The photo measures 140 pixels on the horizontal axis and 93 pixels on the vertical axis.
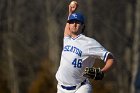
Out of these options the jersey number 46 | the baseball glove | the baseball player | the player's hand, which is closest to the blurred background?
the player's hand

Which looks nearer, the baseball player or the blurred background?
the baseball player

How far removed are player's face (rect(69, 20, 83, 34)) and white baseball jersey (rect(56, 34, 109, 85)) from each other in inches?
3.2

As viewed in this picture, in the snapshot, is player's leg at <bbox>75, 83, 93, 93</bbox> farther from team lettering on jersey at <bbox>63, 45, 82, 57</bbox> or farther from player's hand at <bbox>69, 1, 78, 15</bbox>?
player's hand at <bbox>69, 1, 78, 15</bbox>

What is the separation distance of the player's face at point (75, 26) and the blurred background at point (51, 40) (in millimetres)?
12704

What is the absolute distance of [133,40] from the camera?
27.2m

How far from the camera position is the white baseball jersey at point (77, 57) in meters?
9.48

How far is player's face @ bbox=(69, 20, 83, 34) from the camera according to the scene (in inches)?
376

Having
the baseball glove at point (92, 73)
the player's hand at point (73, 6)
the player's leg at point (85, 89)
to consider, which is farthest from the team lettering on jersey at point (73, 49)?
the player's hand at point (73, 6)

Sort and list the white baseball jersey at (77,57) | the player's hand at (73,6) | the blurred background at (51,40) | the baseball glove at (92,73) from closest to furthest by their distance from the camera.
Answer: the baseball glove at (92,73) < the white baseball jersey at (77,57) < the player's hand at (73,6) < the blurred background at (51,40)

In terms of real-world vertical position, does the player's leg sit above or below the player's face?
below

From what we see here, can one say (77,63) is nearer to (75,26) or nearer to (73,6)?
(75,26)

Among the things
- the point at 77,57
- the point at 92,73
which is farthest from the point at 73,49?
the point at 92,73

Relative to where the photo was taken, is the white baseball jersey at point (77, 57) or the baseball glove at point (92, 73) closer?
the baseball glove at point (92, 73)

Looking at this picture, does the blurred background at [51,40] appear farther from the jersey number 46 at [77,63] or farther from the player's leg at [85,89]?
the jersey number 46 at [77,63]
